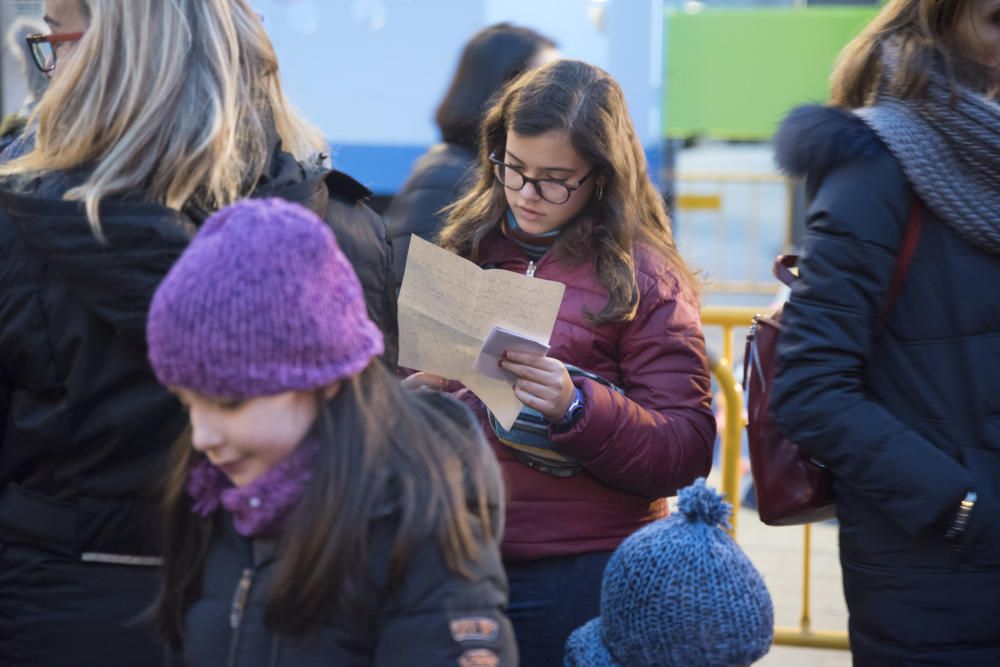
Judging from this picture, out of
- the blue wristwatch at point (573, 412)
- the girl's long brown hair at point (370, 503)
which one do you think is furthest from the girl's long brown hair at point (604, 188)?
the girl's long brown hair at point (370, 503)

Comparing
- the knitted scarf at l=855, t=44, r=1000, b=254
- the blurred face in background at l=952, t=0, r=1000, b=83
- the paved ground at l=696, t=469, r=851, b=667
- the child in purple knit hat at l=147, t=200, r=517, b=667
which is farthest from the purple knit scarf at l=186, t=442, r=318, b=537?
the paved ground at l=696, t=469, r=851, b=667

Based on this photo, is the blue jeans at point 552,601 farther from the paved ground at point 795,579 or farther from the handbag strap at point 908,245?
the paved ground at point 795,579

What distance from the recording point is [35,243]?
77.5 inches

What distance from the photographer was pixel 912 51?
238 centimetres

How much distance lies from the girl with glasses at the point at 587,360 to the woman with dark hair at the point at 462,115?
1.09 metres

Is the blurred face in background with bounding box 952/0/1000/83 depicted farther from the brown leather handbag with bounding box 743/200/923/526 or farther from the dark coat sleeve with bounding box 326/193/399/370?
the dark coat sleeve with bounding box 326/193/399/370

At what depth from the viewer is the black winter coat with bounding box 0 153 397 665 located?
1.95m

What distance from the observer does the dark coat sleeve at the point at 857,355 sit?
222 cm

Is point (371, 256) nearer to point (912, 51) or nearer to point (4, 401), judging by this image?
point (4, 401)

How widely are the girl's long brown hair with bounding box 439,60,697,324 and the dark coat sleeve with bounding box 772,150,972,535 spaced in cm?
43

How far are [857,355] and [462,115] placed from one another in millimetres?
2020

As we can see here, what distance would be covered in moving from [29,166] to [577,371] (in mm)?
1117

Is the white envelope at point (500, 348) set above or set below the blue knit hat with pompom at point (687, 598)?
above

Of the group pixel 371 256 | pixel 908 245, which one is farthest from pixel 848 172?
pixel 371 256
